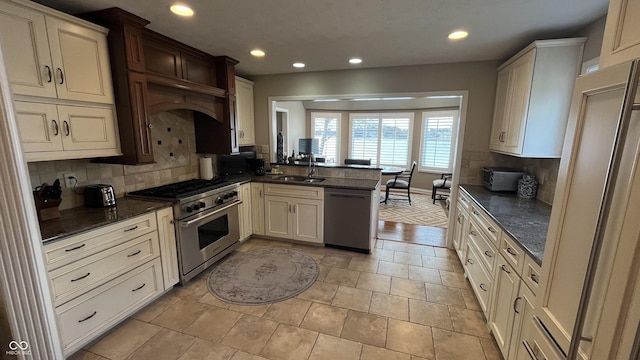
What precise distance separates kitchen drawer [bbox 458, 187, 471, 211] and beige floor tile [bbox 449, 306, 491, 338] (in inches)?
43.4

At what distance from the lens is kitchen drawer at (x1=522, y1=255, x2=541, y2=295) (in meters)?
1.41

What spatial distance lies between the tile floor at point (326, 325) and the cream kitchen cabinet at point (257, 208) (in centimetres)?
112

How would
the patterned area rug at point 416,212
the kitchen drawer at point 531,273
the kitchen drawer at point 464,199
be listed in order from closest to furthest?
the kitchen drawer at point 531,273
the kitchen drawer at point 464,199
the patterned area rug at point 416,212

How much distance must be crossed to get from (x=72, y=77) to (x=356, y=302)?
296 centimetres

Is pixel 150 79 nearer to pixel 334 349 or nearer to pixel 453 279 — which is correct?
pixel 334 349

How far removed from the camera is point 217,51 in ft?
9.91

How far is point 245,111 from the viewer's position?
13.3 ft

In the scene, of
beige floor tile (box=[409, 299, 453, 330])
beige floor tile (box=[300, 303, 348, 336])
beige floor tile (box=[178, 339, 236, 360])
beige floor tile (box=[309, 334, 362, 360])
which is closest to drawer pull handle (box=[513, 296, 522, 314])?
beige floor tile (box=[409, 299, 453, 330])

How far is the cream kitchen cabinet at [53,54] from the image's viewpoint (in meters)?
1.62

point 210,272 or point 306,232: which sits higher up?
point 306,232

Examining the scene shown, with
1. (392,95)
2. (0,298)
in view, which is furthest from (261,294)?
(392,95)

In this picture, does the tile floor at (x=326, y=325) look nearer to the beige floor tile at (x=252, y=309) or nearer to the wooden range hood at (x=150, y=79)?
the beige floor tile at (x=252, y=309)

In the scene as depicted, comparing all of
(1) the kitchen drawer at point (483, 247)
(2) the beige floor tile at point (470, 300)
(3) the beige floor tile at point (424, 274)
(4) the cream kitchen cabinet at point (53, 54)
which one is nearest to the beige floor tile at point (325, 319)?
(3) the beige floor tile at point (424, 274)

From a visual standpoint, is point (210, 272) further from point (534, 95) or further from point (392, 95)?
point (534, 95)
